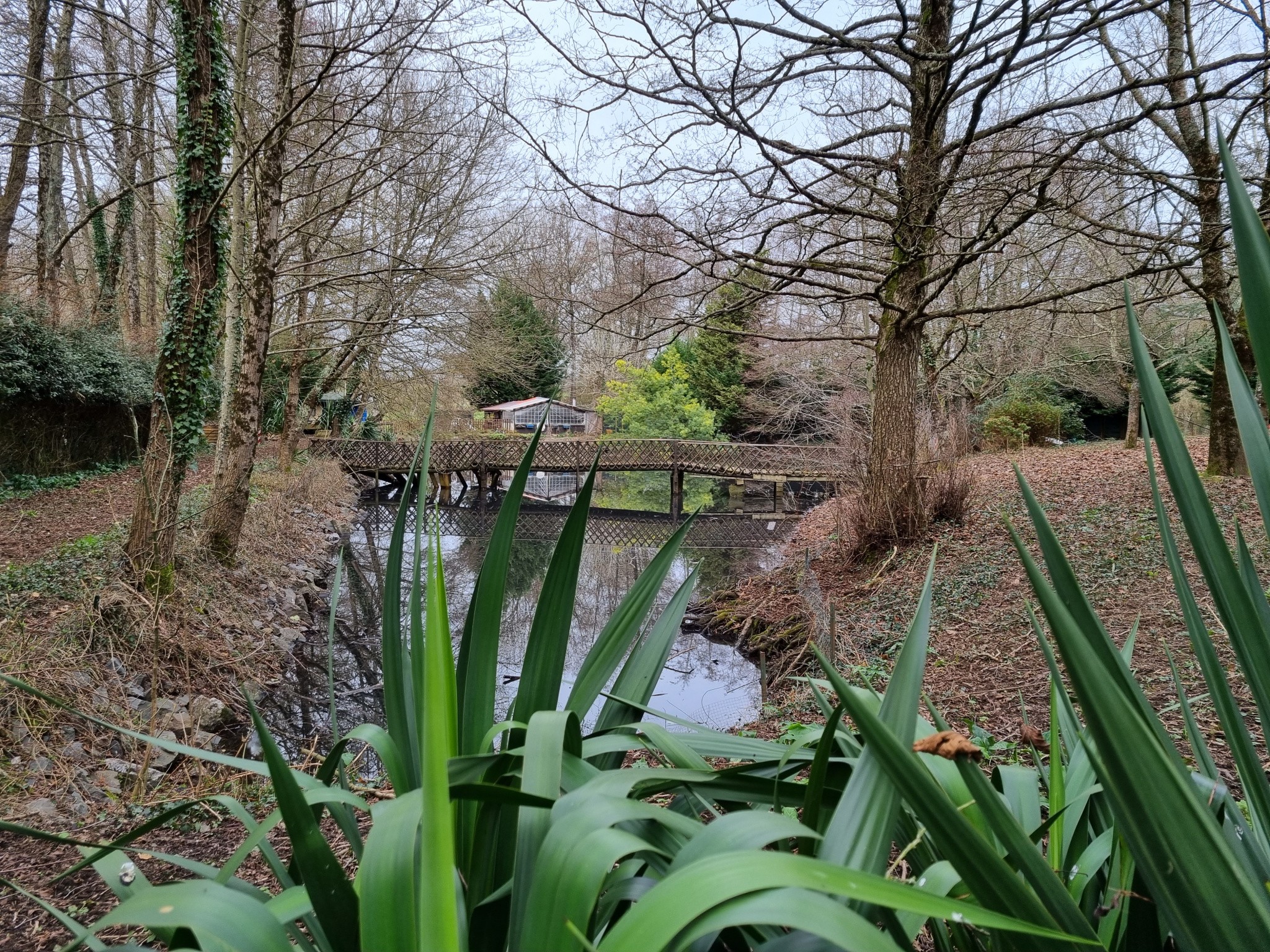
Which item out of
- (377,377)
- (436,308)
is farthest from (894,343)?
(377,377)

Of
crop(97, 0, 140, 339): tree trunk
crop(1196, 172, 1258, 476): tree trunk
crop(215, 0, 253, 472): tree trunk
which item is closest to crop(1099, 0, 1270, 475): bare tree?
crop(1196, 172, 1258, 476): tree trunk

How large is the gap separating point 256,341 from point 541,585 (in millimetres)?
3852

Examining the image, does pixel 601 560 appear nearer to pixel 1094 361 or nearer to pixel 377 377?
pixel 377 377

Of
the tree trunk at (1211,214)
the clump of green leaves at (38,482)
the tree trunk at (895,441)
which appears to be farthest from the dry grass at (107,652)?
the tree trunk at (1211,214)

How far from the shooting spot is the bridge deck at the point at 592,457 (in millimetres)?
17828

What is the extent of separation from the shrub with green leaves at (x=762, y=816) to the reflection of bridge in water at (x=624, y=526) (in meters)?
11.5

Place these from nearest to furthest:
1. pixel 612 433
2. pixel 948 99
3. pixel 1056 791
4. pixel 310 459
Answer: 1. pixel 1056 791
2. pixel 948 99
3. pixel 310 459
4. pixel 612 433

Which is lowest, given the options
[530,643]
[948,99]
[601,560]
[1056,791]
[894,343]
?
[601,560]

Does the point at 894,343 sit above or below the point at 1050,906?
above

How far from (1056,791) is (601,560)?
1138cm

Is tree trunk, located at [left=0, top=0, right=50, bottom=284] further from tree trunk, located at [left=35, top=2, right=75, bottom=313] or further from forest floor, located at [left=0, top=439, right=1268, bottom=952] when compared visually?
forest floor, located at [left=0, top=439, right=1268, bottom=952]

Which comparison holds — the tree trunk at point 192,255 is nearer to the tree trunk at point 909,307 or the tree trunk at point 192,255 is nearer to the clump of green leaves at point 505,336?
the clump of green leaves at point 505,336

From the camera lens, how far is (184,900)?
21.8 inches

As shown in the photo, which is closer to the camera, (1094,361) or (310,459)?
(310,459)
